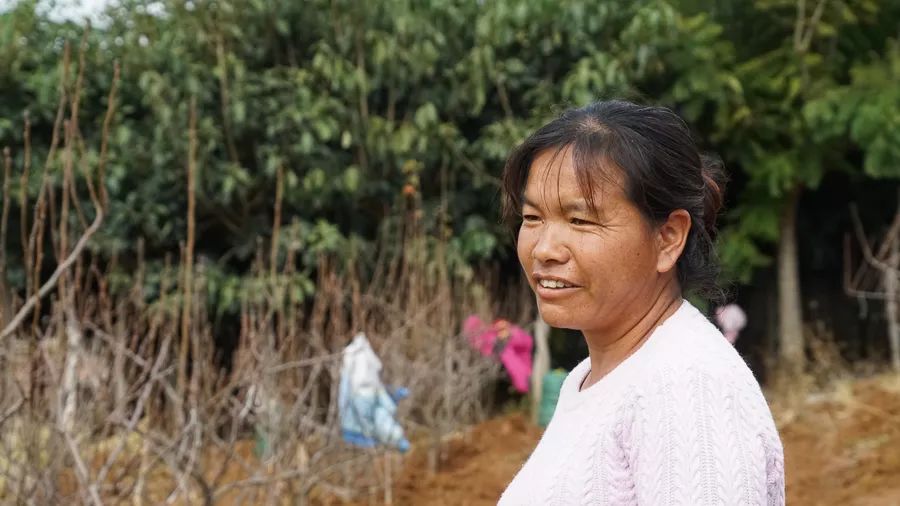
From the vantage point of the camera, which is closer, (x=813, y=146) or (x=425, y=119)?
(x=425, y=119)

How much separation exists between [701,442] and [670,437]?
4 centimetres

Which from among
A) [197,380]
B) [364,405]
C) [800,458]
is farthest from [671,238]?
[800,458]

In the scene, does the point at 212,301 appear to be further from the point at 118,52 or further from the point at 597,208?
the point at 597,208

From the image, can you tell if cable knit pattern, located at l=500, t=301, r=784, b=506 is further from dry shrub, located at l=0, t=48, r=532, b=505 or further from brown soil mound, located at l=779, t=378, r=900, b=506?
brown soil mound, located at l=779, t=378, r=900, b=506

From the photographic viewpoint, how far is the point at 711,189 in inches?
56.3

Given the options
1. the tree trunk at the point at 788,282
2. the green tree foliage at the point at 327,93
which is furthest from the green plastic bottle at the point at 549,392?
the tree trunk at the point at 788,282

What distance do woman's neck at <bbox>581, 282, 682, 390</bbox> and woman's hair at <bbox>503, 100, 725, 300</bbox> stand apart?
0.06 meters

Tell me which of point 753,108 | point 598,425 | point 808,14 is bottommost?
point 598,425

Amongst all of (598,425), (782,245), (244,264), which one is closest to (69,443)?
(598,425)

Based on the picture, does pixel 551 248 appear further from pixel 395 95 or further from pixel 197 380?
pixel 395 95

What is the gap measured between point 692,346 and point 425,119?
7.01 m

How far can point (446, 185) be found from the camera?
8.73 m

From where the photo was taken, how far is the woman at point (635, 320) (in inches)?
44.5

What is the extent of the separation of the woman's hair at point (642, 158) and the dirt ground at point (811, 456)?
4641 mm
